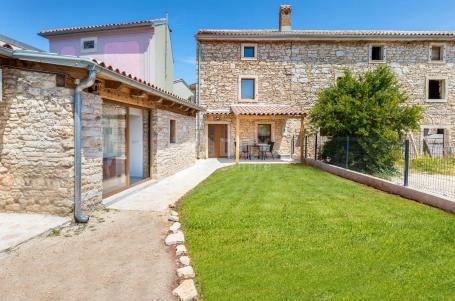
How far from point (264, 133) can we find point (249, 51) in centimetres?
511

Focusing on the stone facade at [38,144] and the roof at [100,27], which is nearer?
the stone facade at [38,144]

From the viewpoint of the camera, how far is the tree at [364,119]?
1016 cm

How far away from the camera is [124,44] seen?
14367mm

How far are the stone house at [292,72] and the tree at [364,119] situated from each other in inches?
182

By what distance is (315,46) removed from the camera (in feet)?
56.2

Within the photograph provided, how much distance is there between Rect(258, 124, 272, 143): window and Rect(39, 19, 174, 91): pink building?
6382 mm

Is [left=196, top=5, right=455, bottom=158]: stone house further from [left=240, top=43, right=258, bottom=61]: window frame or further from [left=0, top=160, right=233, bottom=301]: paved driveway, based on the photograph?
[left=0, top=160, right=233, bottom=301]: paved driveway

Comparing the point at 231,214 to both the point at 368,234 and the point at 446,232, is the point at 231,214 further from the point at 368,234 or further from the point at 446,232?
the point at 446,232

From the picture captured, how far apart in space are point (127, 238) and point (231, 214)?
1.92 m

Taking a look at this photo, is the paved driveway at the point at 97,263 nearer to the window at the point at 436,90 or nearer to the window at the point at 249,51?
the window at the point at 249,51

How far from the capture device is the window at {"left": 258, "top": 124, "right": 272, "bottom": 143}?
55.2 ft

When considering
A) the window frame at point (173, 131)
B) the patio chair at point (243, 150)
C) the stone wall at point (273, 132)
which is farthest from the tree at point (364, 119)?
the window frame at point (173, 131)

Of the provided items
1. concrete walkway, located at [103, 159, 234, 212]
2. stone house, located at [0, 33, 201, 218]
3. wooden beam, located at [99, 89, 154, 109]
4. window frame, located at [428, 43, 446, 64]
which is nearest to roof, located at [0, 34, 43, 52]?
stone house, located at [0, 33, 201, 218]

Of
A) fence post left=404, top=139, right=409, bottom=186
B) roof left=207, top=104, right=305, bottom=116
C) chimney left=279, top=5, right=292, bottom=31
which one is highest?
chimney left=279, top=5, right=292, bottom=31
